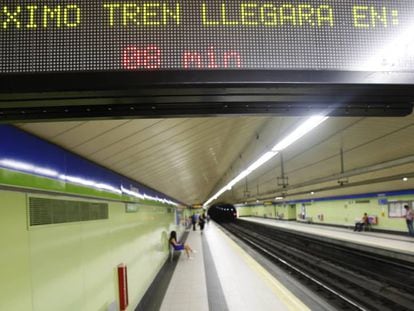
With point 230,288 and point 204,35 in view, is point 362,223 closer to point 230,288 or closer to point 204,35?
point 230,288

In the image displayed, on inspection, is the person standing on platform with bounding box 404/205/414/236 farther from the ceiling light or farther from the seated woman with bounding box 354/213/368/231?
the ceiling light

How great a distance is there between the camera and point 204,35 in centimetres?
155

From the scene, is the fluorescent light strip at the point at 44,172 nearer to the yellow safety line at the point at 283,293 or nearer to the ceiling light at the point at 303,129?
the ceiling light at the point at 303,129

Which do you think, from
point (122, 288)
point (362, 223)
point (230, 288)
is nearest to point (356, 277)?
point (230, 288)

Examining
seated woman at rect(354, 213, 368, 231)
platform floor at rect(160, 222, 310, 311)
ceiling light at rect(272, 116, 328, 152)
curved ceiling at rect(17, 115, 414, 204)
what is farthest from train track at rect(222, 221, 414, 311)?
ceiling light at rect(272, 116, 328, 152)

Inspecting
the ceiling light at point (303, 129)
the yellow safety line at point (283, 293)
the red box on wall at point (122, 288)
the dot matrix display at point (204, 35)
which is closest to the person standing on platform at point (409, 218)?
the yellow safety line at point (283, 293)

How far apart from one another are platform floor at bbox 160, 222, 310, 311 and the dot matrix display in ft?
20.2

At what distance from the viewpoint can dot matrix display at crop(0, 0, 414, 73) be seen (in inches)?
58.4

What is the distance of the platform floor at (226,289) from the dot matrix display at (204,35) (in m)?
6.15

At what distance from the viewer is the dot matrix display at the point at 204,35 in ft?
4.86

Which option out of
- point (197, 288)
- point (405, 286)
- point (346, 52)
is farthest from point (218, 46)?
point (405, 286)

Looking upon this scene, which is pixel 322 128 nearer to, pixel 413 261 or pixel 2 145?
pixel 413 261

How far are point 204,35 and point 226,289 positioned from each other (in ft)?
27.0

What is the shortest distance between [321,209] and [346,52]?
3016cm
